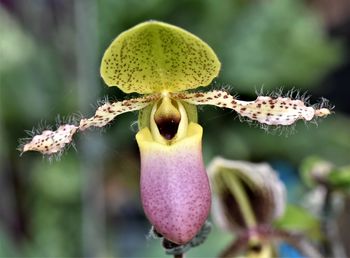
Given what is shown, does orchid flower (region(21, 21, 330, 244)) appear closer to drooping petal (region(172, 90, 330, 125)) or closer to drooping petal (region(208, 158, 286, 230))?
drooping petal (region(172, 90, 330, 125))

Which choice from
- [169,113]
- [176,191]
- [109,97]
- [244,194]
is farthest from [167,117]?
[109,97]

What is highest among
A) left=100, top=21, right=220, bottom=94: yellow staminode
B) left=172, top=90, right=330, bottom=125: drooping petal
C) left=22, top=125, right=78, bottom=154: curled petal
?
left=100, top=21, right=220, bottom=94: yellow staminode

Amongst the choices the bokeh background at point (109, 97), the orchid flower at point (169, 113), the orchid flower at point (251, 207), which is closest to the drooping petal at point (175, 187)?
the orchid flower at point (169, 113)

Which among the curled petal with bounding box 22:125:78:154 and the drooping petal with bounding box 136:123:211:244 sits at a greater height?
the curled petal with bounding box 22:125:78:154

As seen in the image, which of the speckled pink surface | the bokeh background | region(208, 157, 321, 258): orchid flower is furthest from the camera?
the bokeh background

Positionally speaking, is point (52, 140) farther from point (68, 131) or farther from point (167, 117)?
point (167, 117)

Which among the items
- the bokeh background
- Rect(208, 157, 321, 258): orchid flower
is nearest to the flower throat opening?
Rect(208, 157, 321, 258): orchid flower
